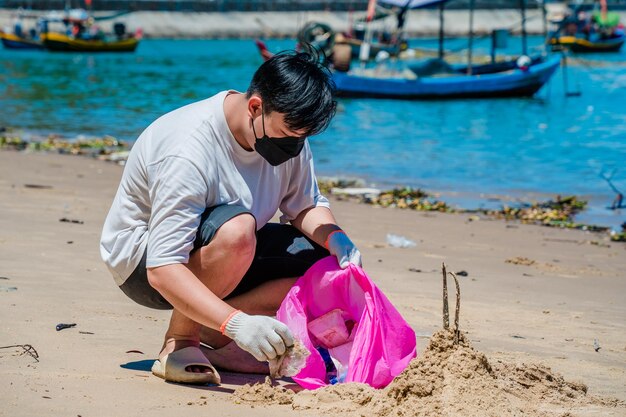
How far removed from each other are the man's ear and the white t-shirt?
0.33 ft

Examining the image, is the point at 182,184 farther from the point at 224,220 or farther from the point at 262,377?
the point at 262,377

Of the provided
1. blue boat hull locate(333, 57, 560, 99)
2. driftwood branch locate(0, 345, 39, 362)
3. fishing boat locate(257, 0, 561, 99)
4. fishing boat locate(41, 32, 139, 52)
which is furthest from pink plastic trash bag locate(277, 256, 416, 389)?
fishing boat locate(41, 32, 139, 52)

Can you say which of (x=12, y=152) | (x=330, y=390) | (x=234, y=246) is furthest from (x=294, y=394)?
(x=12, y=152)

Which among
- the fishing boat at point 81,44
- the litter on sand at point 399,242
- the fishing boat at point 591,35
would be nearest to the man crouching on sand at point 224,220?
the litter on sand at point 399,242

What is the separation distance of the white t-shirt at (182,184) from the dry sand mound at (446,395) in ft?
1.76

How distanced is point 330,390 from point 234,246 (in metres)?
0.52

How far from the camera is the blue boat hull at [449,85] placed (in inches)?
910

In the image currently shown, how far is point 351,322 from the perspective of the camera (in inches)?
123

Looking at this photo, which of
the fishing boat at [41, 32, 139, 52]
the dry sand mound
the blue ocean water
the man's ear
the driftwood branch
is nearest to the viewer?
the dry sand mound

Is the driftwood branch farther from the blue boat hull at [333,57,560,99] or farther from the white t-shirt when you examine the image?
the blue boat hull at [333,57,560,99]

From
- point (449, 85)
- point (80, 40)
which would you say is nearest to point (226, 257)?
point (449, 85)

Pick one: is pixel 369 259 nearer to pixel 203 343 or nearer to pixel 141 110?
pixel 203 343

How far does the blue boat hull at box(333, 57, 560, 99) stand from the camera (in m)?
23.1

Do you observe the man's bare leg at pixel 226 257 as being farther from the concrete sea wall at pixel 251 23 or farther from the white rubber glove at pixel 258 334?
the concrete sea wall at pixel 251 23
